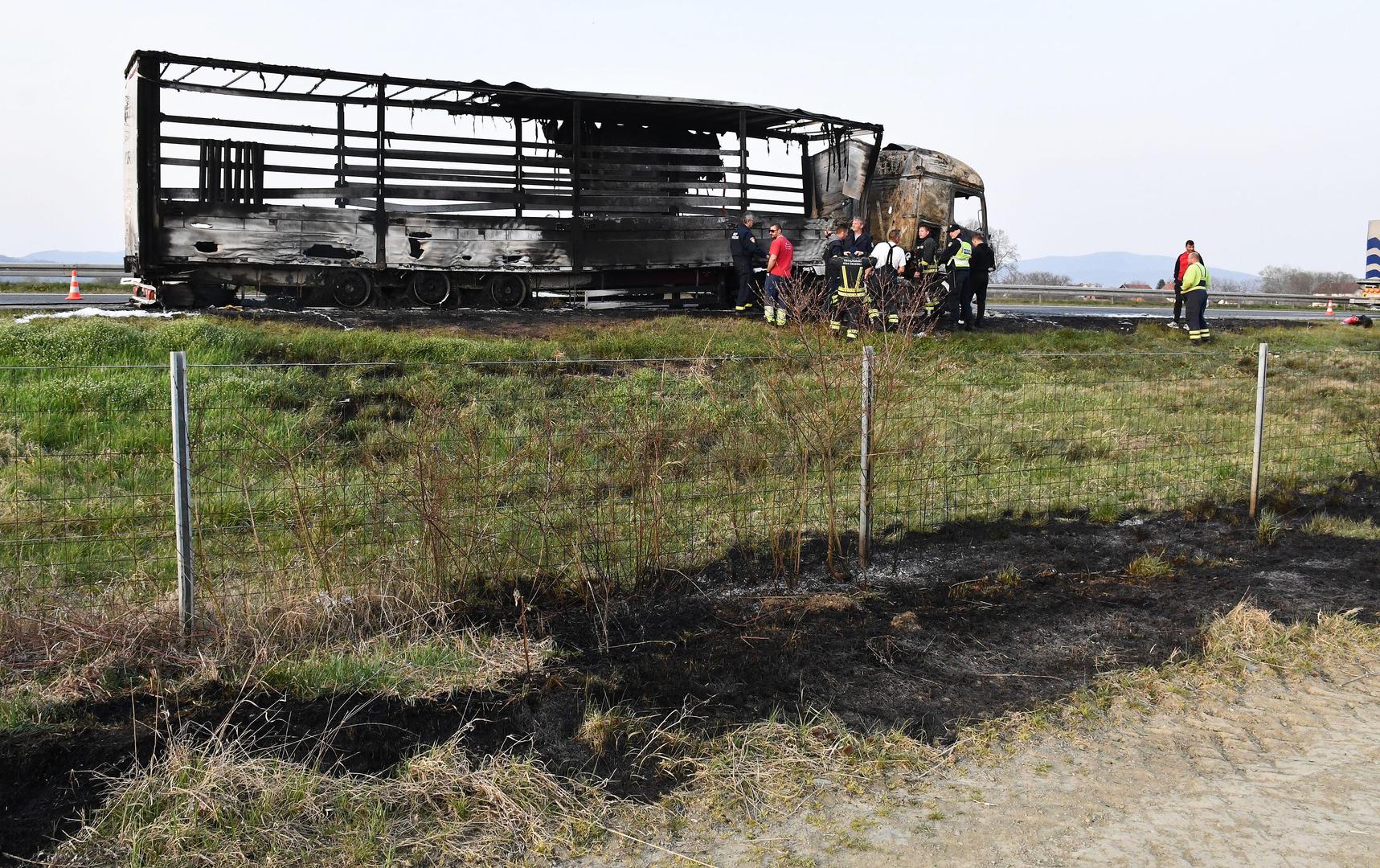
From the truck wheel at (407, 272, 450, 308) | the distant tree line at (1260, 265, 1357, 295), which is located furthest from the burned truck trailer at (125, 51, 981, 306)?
the distant tree line at (1260, 265, 1357, 295)

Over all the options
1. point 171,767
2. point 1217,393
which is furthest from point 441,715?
point 1217,393

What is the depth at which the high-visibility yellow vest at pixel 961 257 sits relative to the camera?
1761cm

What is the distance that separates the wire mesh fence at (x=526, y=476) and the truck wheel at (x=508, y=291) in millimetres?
6256

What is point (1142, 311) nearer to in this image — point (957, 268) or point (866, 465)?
point (957, 268)

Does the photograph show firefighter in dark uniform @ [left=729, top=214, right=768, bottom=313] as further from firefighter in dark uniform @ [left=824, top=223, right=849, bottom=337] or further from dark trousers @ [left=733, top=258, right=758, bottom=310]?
firefighter in dark uniform @ [left=824, top=223, right=849, bottom=337]

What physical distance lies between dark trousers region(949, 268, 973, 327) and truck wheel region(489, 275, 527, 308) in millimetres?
6444

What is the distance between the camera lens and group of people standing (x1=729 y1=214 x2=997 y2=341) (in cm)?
1474

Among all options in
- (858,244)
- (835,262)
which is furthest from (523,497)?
(858,244)

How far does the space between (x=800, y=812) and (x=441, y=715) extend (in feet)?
4.89

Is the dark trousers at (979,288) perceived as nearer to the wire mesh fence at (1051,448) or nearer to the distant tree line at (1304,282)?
the wire mesh fence at (1051,448)

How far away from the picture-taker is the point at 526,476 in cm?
588

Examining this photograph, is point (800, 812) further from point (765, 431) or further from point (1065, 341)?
point (1065, 341)

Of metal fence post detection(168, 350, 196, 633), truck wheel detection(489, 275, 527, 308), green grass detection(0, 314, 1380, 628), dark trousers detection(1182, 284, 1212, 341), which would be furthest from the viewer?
dark trousers detection(1182, 284, 1212, 341)

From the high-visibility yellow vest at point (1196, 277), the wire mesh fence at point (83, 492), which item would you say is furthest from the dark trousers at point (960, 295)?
the wire mesh fence at point (83, 492)
